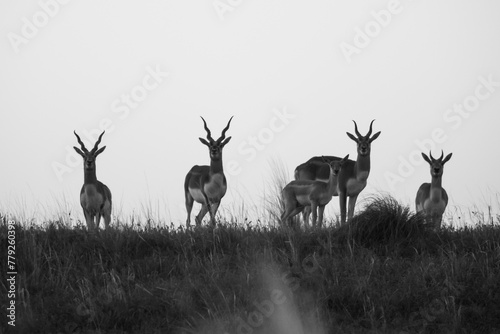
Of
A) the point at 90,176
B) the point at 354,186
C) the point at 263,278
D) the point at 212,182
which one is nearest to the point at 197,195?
the point at 212,182

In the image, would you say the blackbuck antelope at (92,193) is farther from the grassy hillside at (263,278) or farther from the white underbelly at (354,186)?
the white underbelly at (354,186)

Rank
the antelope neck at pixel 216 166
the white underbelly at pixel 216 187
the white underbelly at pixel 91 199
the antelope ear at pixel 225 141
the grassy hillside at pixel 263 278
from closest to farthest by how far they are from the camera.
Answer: the grassy hillside at pixel 263 278
the white underbelly at pixel 91 199
the white underbelly at pixel 216 187
the antelope ear at pixel 225 141
the antelope neck at pixel 216 166

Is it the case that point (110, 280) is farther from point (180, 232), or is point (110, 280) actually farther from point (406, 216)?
point (406, 216)

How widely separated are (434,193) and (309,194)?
262cm

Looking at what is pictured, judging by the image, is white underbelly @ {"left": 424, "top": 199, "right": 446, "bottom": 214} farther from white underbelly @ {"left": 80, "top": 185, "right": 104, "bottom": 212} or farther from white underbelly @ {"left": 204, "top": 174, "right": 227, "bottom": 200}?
white underbelly @ {"left": 80, "top": 185, "right": 104, "bottom": 212}

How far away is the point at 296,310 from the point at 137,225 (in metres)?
3.91

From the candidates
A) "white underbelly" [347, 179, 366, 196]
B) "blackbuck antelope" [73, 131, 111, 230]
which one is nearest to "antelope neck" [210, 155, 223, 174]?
"blackbuck antelope" [73, 131, 111, 230]

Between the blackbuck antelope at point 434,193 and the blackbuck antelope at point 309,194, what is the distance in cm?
188

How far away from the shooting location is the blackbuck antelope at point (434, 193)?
56.7 feet

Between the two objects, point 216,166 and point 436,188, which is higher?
point 216,166

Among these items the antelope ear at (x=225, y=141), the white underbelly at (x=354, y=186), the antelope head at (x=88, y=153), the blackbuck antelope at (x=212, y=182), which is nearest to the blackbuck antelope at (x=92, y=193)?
the antelope head at (x=88, y=153)

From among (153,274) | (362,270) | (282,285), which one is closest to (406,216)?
(362,270)

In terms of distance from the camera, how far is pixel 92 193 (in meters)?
17.1

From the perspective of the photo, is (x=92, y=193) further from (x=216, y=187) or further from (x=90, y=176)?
(x=216, y=187)
